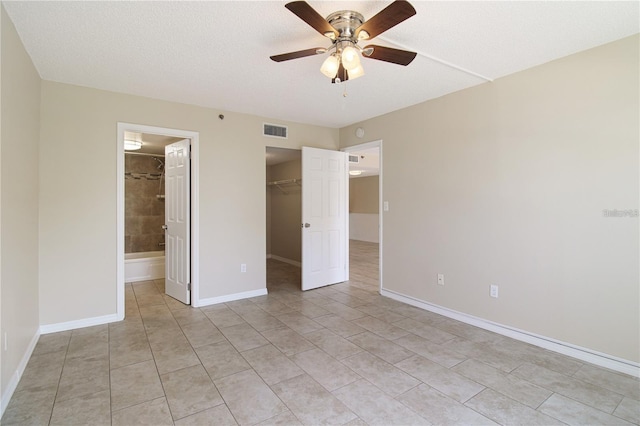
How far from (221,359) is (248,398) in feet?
2.04

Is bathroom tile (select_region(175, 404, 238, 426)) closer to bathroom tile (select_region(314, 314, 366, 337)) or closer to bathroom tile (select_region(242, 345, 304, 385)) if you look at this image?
bathroom tile (select_region(242, 345, 304, 385))

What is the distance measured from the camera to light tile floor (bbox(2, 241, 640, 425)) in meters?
1.90

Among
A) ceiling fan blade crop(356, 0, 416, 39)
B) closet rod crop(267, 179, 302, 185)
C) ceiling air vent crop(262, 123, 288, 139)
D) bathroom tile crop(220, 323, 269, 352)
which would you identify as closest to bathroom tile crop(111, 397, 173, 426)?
bathroom tile crop(220, 323, 269, 352)

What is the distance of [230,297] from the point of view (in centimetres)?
414

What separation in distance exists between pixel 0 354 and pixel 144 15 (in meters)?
2.23

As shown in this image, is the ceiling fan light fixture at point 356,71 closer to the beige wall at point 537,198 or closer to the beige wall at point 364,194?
the beige wall at point 537,198

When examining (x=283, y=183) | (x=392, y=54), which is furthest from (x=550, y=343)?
(x=283, y=183)

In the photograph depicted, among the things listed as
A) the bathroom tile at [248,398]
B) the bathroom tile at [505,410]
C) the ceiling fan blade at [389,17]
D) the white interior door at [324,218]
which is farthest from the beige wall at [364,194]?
the ceiling fan blade at [389,17]

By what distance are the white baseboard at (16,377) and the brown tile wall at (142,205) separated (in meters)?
3.42

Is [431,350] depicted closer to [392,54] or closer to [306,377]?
[306,377]

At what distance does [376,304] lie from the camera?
3984 millimetres

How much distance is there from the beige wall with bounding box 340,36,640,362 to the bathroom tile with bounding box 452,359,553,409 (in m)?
0.77

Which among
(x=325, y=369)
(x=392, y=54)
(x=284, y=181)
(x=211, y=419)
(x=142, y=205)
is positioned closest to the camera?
(x=211, y=419)

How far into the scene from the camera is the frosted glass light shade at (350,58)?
6.48 ft
